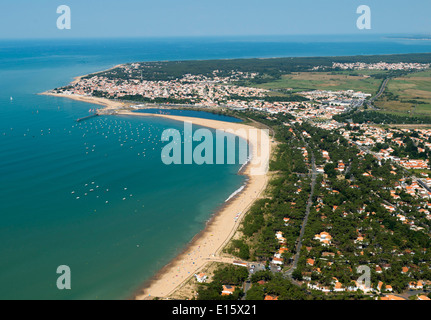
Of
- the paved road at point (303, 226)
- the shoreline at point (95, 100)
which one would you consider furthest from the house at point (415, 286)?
the shoreline at point (95, 100)

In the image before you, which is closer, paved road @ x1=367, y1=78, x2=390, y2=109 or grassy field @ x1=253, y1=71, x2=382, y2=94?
paved road @ x1=367, y1=78, x2=390, y2=109

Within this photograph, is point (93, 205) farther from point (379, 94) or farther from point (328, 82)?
point (328, 82)

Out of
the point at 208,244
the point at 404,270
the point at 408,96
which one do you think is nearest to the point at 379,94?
the point at 408,96

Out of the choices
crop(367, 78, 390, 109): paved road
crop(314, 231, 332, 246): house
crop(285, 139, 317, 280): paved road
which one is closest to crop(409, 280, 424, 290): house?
crop(314, 231, 332, 246): house

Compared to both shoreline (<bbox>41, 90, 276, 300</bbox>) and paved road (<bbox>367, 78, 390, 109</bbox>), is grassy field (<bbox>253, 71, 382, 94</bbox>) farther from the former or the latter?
shoreline (<bbox>41, 90, 276, 300</bbox>)

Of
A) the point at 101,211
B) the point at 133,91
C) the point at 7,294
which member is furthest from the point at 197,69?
the point at 7,294
